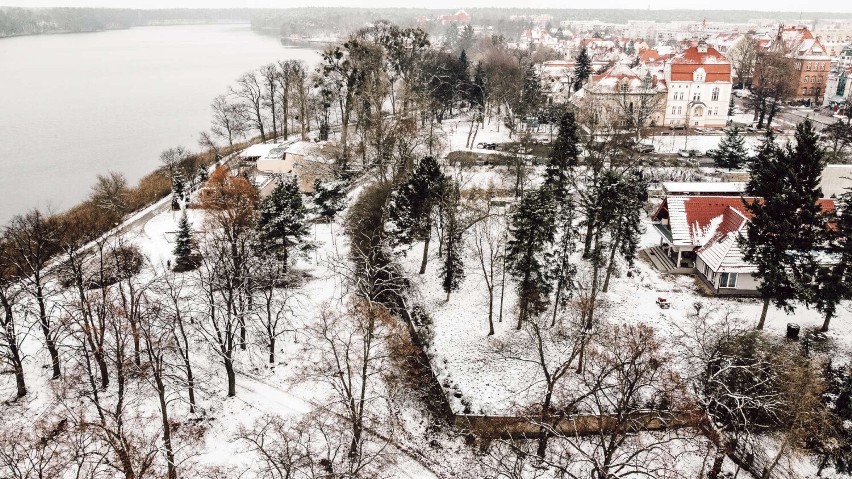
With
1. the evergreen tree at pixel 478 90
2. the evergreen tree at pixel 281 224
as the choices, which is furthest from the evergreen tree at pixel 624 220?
the evergreen tree at pixel 478 90

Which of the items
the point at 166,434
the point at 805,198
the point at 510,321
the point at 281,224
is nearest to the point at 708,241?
the point at 805,198

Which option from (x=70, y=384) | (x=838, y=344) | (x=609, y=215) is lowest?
(x=70, y=384)

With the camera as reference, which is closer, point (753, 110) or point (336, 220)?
point (336, 220)

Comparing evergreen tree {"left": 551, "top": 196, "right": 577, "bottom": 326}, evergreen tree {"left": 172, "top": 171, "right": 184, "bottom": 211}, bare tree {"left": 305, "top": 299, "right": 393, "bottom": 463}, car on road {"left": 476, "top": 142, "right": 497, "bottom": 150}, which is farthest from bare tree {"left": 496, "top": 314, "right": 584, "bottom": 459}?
car on road {"left": 476, "top": 142, "right": 497, "bottom": 150}

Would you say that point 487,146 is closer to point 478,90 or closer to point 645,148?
point 478,90

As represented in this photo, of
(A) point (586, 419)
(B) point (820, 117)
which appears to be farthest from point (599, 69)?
(A) point (586, 419)

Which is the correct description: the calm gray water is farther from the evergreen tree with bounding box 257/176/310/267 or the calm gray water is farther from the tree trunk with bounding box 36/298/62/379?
the tree trunk with bounding box 36/298/62/379

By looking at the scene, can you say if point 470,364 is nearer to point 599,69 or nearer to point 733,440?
point 733,440
